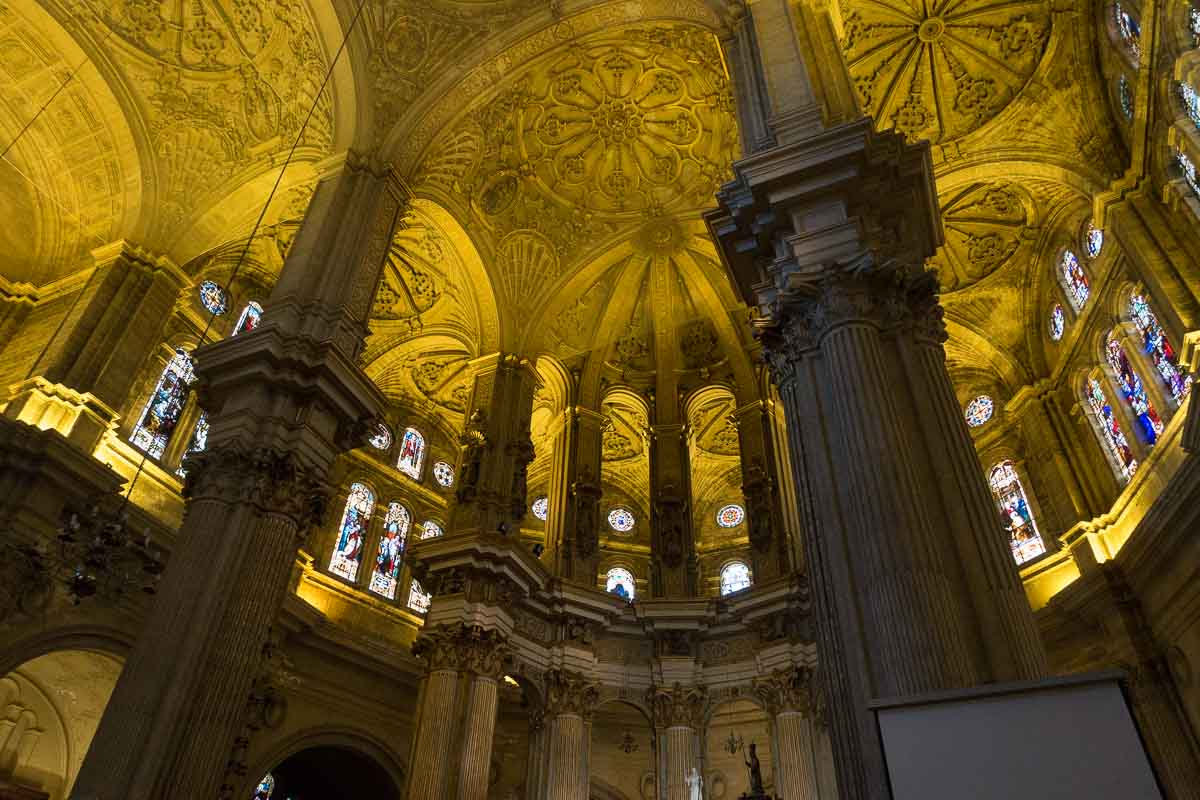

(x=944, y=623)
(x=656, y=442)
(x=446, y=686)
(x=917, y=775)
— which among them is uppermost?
(x=656, y=442)

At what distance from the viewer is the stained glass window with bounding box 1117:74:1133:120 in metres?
13.8

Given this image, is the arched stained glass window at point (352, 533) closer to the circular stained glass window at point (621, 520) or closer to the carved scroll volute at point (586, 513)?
the carved scroll volute at point (586, 513)

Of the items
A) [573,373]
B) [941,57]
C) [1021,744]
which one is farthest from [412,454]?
[1021,744]

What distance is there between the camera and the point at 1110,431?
15.6m

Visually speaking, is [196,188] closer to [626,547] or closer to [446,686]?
[446,686]

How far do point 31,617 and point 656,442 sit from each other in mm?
12280

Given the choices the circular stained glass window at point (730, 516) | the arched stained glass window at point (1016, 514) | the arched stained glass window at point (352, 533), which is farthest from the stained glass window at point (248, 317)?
the arched stained glass window at point (1016, 514)

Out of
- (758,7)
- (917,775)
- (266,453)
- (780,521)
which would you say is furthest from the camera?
(780,521)

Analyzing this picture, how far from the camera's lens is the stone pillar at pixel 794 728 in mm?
13078

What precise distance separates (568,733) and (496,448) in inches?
222

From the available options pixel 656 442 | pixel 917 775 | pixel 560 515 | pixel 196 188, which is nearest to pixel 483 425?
pixel 560 515

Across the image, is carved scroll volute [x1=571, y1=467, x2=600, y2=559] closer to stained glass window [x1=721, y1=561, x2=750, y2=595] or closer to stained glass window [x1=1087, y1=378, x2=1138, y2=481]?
stained glass window [x1=721, y1=561, x2=750, y2=595]

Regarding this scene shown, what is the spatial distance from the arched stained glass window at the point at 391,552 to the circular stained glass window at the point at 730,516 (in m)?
9.70

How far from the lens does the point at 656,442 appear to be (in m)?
18.7
